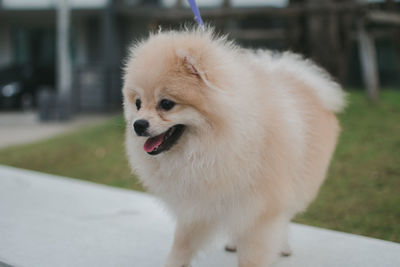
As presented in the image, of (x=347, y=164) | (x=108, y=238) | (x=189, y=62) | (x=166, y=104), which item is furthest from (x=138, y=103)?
(x=347, y=164)

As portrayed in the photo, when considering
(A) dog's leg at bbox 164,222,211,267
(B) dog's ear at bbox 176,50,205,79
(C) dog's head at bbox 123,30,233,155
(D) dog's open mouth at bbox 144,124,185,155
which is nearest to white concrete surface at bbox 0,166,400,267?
(A) dog's leg at bbox 164,222,211,267

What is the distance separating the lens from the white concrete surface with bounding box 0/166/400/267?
8.25 ft

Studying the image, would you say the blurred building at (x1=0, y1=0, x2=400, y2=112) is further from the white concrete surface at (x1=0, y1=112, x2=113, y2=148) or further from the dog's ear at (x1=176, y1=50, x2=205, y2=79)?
the dog's ear at (x1=176, y1=50, x2=205, y2=79)

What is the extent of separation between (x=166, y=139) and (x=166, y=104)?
0.57 ft

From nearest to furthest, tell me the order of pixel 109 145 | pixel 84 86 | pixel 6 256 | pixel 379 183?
pixel 6 256 → pixel 379 183 → pixel 109 145 → pixel 84 86

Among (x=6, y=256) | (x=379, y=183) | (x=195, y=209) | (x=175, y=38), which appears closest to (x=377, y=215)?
(x=379, y=183)

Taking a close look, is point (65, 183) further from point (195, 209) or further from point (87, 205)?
point (195, 209)

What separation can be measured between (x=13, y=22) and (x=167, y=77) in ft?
55.3

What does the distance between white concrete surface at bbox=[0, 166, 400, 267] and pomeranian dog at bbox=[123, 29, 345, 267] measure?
1.40 ft

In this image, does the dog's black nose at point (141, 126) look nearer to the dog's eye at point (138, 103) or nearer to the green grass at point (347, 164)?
the dog's eye at point (138, 103)

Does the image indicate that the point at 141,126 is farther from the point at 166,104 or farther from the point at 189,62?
the point at 189,62

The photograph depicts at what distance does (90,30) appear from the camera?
15914 mm

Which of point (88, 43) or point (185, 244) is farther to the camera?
point (88, 43)

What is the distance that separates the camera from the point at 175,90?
1.93 metres
